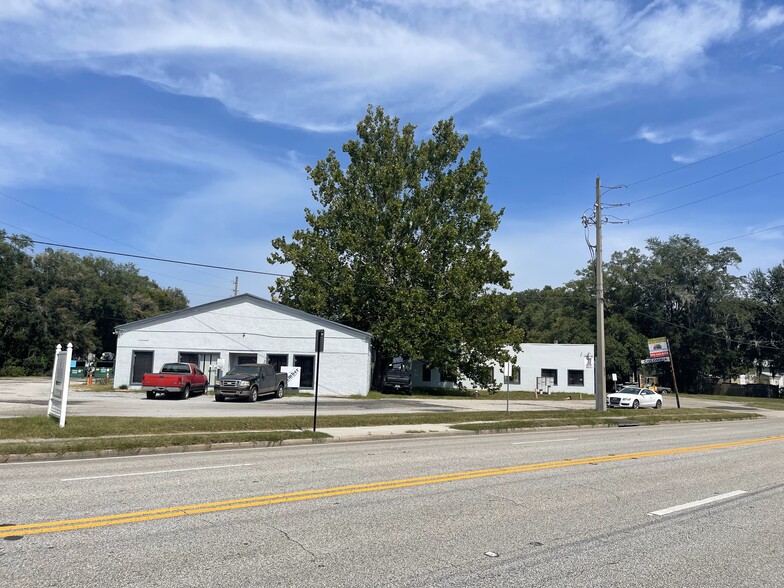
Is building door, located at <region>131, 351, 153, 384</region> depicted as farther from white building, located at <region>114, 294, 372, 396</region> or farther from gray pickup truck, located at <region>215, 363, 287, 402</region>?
gray pickup truck, located at <region>215, 363, 287, 402</region>

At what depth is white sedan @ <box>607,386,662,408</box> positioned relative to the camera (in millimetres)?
38406

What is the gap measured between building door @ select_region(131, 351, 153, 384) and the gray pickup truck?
9.39 meters

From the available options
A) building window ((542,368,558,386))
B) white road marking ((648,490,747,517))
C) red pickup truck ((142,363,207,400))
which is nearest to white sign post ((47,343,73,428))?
red pickup truck ((142,363,207,400))

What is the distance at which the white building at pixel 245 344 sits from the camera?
116 ft

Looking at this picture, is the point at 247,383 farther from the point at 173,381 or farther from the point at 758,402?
the point at 758,402

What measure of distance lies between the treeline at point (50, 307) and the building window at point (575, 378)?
51.0 metres

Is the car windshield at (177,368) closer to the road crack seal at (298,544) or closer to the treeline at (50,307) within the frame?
the road crack seal at (298,544)

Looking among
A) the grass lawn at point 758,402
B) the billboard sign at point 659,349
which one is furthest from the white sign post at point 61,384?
the grass lawn at point 758,402

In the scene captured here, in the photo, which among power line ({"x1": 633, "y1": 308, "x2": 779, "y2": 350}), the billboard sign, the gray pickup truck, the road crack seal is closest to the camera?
the road crack seal

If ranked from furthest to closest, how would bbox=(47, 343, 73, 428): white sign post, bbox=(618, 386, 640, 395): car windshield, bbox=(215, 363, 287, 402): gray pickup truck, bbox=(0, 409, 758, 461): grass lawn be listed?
bbox=(618, 386, 640, 395): car windshield → bbox=(215, 363, 287, 402): gray pickup truck → bbox=(47, 343, 73, 428): white sign post → bbox=(0, 409, 758, 461): grass lawn

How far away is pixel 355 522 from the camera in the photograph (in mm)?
6391

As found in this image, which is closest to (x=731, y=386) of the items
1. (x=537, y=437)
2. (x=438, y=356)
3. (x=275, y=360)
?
(x=438, y=356)

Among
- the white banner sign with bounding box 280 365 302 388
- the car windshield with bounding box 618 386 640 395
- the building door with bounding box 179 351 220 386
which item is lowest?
the car windshield with bounding box 618 386 640 395

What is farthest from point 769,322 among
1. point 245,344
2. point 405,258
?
point 245,344
